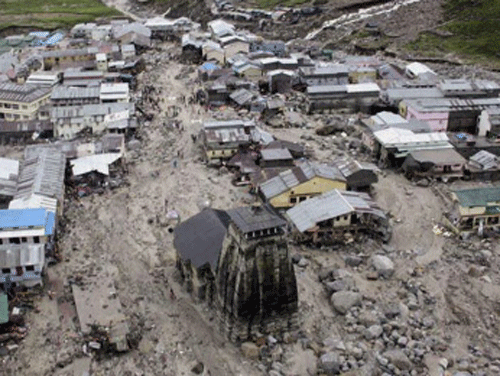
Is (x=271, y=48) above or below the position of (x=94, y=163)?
below

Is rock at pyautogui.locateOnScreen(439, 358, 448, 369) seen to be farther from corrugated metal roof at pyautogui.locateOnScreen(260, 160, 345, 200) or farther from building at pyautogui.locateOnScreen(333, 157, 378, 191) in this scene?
building at pyautogui.locateOnScreen(333, 157, 378, 191)

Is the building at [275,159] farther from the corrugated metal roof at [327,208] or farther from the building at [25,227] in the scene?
the building at [25,227]

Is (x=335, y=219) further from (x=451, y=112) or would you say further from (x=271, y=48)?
(x=271, y=48)

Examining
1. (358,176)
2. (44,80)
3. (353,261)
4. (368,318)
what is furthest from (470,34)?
(368,318)

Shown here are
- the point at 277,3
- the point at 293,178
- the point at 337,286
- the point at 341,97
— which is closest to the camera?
the point at 337,286

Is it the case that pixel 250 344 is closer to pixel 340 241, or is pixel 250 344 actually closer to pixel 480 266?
pixel 340 241

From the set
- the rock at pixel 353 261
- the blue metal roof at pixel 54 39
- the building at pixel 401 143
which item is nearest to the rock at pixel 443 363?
the rock at pixel 353 261

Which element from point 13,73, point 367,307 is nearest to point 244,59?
point 13,73

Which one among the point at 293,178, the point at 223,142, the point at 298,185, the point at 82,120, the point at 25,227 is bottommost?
the point at 82,120
